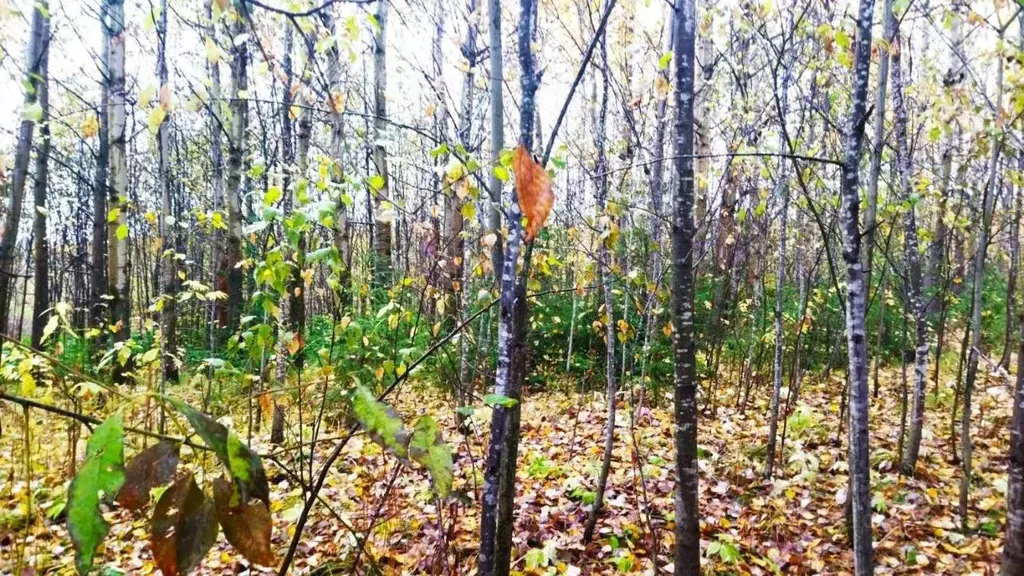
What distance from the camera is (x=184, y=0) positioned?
7.03 metres

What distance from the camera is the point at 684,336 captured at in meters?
2.66

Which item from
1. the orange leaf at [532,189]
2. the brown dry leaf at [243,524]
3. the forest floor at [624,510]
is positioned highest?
the orange leaf at [532,189]

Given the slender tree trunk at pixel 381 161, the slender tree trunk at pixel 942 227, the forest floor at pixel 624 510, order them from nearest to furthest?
the forest floor at pixel 624 510 → the slender tree trunk at pixel 942 227 → the slender tree trunk at pixel 381 161

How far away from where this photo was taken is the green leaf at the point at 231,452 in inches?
25.3

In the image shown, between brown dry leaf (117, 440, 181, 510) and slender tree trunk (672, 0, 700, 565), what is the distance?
2.28m

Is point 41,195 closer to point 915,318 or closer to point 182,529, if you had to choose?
point 182,529

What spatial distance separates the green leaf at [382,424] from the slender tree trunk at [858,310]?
7.17 ft

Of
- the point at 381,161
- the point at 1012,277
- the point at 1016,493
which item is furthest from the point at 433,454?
the point at 381,161

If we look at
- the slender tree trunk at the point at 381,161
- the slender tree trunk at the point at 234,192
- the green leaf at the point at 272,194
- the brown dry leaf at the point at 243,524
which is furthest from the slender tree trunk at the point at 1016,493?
the slender tree trunk at the point at 234,192

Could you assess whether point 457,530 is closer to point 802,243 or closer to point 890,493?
point 890,493

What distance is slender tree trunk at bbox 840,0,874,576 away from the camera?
2.35 meters

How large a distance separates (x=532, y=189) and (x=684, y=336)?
200 cm

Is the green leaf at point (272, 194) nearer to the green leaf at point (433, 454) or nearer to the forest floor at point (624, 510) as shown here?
the forest floor at point (624, 510)

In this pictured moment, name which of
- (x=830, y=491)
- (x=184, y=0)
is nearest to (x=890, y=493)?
(x=830, y=491)
